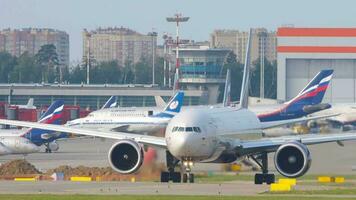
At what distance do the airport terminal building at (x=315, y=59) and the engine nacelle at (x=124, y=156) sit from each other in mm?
108699

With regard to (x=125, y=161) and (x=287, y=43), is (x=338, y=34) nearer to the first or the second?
(x=287, y=43)

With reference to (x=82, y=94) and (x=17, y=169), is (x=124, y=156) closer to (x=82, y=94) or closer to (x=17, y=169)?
(x=17, y=169)

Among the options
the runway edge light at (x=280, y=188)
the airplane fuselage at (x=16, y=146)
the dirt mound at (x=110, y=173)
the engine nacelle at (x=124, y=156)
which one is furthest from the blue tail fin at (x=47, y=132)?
the runway edge light at (x=280, y=188)

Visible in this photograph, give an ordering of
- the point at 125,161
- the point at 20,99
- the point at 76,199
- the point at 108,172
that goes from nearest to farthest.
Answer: the point at 76,199
the point at 125,161
the point at 108,172
the point at 20,99

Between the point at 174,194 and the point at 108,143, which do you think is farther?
the point at 108,143

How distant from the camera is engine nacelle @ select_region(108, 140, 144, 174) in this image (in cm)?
5500

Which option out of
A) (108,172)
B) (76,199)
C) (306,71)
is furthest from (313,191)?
(306,71)

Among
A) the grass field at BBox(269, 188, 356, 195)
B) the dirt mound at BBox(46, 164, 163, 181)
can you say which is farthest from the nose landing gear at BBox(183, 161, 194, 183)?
the grass field at BBox(269, 188, 356, 195)

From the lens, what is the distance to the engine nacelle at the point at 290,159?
54031mm

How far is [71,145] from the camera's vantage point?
115250mm

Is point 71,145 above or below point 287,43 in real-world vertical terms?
below

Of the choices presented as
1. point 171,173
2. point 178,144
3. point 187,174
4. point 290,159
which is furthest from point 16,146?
point 290,159

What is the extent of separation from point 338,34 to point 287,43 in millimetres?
6186

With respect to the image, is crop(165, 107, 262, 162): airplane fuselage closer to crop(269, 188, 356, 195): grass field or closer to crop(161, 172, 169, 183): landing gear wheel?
crop(161, 172, 169, 183): landing gear wheel
